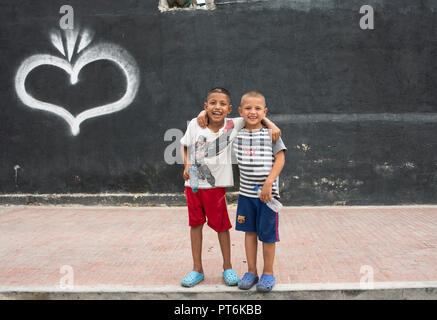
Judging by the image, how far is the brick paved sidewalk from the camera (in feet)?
14.7

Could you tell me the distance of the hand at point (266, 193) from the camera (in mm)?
3748

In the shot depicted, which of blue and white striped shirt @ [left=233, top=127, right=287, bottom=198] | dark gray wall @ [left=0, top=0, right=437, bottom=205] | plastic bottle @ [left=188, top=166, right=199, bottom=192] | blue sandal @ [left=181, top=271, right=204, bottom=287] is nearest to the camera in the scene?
blue and white striped shirt @ [left=233, top=127, right=287, bottom=198]

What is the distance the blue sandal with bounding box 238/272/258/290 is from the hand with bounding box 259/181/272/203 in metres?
0.77

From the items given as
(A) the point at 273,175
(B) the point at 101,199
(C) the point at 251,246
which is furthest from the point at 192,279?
(B) the point at 101,199

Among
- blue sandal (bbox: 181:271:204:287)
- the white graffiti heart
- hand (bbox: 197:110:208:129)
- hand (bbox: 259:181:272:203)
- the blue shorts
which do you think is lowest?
blue sandal (bbox: 181:271:204:287)

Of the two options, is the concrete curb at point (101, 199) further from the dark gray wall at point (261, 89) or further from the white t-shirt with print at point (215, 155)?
the white t-shirt with print at point (215, 155)

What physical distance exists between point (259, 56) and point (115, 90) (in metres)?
2.76

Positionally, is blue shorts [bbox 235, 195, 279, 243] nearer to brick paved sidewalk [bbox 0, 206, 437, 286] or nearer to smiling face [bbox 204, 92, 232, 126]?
brick paved sidewalk [bbox 0, 206, 437, 286]

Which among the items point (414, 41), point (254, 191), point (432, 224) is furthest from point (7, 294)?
point (414, 41)

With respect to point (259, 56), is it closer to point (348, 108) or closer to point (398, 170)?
point (348, 108)

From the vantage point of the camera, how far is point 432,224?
6.66m

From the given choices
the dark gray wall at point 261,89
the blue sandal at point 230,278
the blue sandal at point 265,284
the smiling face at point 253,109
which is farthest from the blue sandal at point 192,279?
the dark gray wall at point 261,89

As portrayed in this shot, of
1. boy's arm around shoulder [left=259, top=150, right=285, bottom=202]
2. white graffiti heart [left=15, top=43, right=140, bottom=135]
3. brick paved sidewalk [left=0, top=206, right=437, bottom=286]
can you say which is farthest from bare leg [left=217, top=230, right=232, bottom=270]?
white graffiti heart [left=15, top=43, right=140, bottom=135]

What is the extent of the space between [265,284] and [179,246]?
191 cm
